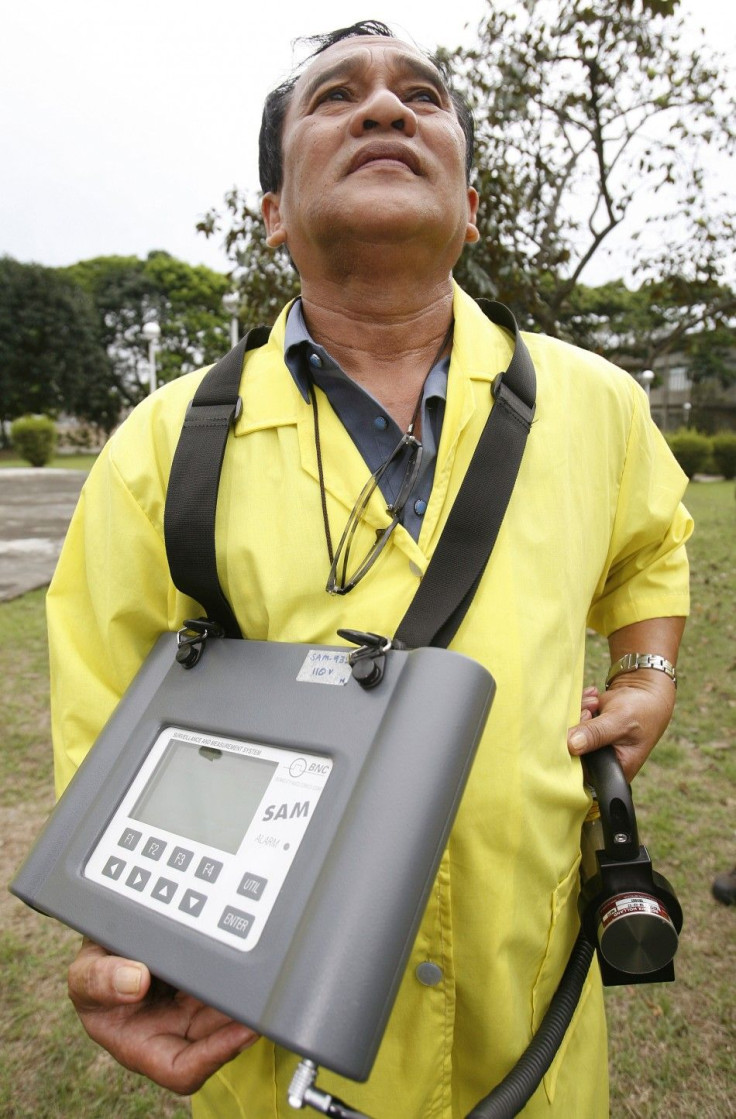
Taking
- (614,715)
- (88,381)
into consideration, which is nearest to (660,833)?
(614,715)

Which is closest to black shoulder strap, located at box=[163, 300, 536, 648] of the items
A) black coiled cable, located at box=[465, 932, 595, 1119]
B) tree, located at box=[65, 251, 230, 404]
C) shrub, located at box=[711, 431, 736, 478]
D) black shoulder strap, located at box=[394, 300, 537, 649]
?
black shoulder strap, located at box=[394, 300, 537, 649]

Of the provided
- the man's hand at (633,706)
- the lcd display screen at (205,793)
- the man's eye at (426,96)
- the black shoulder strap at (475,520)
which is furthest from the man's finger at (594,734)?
the man's eye at (426,96)

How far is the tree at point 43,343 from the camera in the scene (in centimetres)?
3706

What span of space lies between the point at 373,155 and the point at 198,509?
2.39 ft

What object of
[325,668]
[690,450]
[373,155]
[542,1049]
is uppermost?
[373,155]

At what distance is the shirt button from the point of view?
117 centimetres

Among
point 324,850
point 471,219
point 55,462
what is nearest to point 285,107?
point 471,219

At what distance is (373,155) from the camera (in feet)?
4.57

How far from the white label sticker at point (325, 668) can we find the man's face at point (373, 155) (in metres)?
0.78

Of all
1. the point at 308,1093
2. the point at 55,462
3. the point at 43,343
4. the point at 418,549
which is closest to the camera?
the point at 308,1093

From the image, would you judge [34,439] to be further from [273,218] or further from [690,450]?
[273,218]

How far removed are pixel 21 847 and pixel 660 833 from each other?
292 centimetres

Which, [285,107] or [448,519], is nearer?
[448,519]

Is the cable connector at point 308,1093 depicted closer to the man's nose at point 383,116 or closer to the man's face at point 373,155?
the man's face at point 373,155
